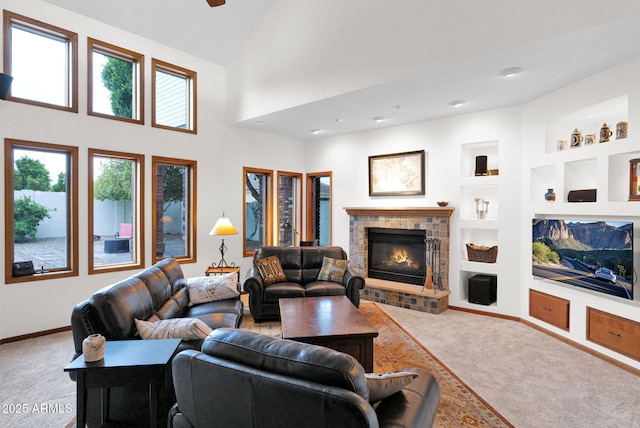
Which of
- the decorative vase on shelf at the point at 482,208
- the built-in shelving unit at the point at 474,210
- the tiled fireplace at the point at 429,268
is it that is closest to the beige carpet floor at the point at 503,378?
the tiled fireplace at the point at 429,268

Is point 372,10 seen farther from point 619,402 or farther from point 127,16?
point 619,402

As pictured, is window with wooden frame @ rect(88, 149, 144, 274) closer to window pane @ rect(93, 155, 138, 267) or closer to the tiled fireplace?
window pane @ rect(93, 155, 138, 267)

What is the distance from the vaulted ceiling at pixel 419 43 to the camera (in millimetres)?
2893

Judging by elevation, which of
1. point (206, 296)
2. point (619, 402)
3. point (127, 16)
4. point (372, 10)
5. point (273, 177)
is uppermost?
point (127, 16)

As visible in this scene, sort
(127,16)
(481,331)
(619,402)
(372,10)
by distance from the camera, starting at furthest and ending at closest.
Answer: (127,16) < (481,331) < (372,10) < (619,402)

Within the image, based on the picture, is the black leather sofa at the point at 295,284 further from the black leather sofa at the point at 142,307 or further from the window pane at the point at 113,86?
the window pane at the point at 113,86

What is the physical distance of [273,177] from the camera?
22.5 feet

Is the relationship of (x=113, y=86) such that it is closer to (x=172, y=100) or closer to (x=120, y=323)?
(x=172, y=100)

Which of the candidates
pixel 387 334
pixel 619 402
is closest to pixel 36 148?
pixel 387 334

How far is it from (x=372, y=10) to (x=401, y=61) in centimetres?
81

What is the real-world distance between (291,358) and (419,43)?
11.4 ft

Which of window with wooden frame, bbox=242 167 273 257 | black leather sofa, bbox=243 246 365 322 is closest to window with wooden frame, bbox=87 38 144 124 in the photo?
window with wooden frame, bbox=242 167 273 257

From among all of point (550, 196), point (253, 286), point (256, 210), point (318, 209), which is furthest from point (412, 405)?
point (318, 209)

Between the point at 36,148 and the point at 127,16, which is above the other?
the point at 127,16
